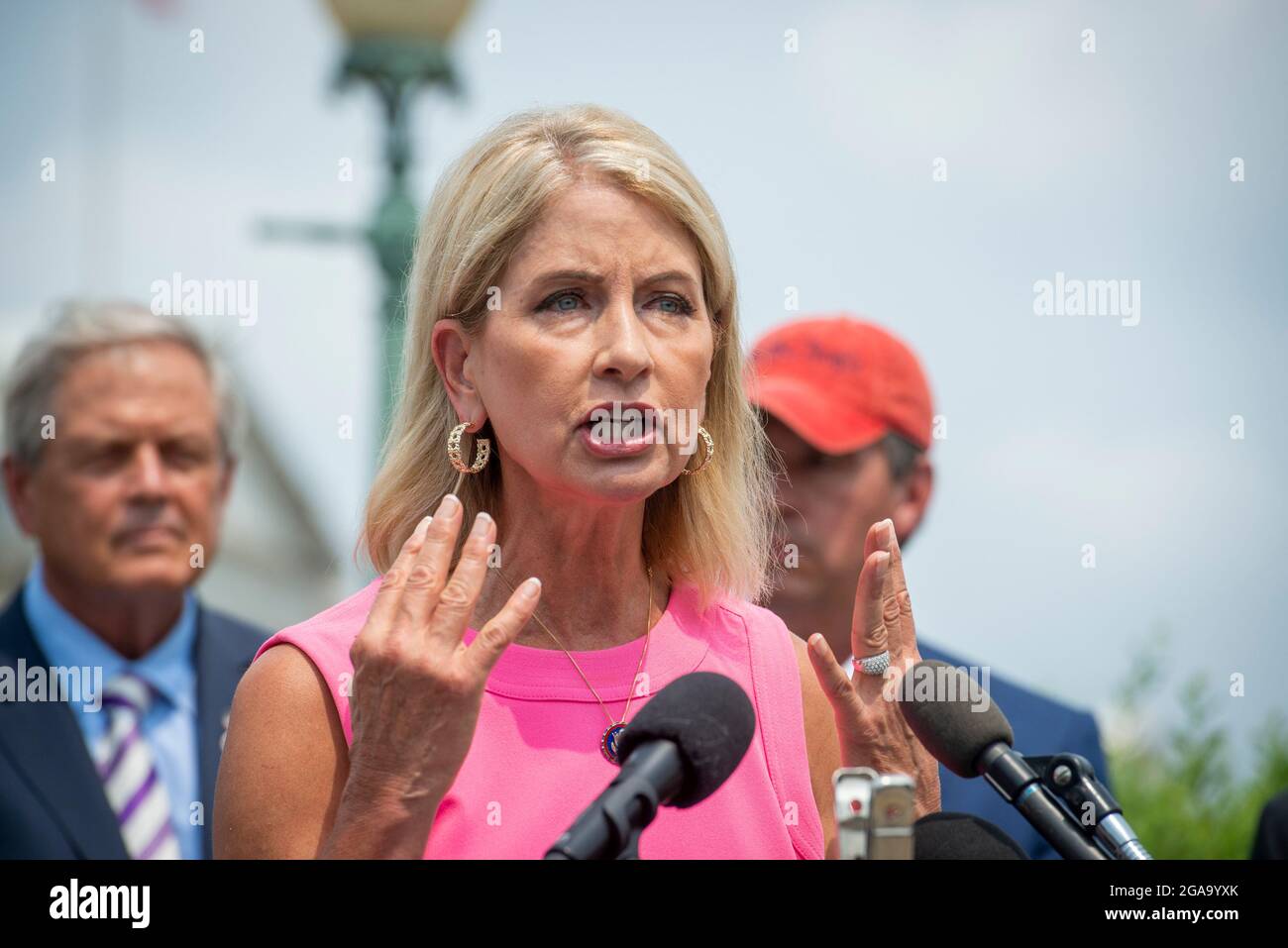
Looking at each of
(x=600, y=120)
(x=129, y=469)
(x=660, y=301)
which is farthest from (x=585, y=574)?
(x=129, y=469)

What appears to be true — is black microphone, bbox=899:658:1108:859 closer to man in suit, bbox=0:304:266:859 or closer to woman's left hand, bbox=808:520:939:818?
woman's left hand, bbox=808:520:939:818

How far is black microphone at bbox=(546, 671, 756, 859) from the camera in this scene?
2.17m

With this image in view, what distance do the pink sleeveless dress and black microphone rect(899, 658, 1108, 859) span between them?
1.20 feet

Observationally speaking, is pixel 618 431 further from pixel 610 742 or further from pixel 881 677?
pixel 881 677

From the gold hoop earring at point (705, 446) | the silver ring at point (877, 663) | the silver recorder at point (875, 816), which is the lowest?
the silver recorder at point (875, 816)

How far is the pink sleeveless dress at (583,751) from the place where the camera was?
291cm

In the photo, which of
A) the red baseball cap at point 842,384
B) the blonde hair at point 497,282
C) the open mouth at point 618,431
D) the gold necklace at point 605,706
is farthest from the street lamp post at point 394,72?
the open mouth at point 618,431

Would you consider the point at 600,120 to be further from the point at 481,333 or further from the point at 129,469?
the point at 129,469

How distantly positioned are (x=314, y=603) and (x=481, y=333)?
18.4 metres

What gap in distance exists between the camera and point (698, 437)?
11.2 feet

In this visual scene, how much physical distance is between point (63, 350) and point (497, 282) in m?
2.70

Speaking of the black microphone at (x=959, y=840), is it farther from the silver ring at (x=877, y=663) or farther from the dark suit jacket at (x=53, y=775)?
the dark suit jacket at (x=53, y=775)

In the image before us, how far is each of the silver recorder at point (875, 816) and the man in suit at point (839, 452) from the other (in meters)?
2.67

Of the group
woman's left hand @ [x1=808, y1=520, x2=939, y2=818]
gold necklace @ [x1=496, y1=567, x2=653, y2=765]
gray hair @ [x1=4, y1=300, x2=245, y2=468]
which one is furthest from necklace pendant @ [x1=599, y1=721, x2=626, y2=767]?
gray hair @ [x1=4, y1=300, x2=245, y2=468]
